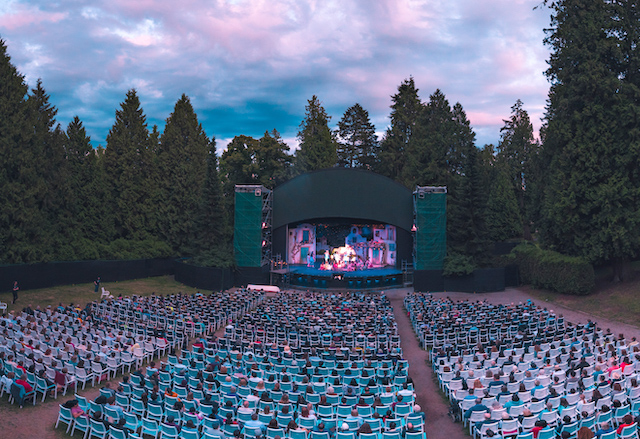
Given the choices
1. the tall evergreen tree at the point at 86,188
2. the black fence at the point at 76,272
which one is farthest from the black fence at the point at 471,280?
the tall evergreen tree at the point at 86,188

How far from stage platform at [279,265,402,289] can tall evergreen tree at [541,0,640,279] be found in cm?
1254

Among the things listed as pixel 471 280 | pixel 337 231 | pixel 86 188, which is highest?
pixel 86 188

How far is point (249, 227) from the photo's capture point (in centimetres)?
3719

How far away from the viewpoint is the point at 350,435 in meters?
8.89

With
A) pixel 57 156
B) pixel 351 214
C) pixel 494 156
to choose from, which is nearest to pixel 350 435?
pixel 351 214

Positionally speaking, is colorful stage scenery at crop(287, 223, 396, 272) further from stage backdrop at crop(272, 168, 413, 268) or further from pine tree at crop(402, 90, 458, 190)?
pine tree at crop(402, 90, 458, 190)

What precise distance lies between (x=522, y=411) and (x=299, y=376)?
572 centimetres

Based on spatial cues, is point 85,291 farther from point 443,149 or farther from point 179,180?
point 443,149

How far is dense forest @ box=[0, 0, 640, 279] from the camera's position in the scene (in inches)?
1117

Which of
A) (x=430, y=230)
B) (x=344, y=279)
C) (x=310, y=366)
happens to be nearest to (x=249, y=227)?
(x=344, y=279)

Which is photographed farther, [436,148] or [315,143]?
[315,143]

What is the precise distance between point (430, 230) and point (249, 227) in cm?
1454

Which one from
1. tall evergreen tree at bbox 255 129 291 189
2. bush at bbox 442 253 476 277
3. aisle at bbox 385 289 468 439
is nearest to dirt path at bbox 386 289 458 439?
aisle at bbox 385 289 468 439

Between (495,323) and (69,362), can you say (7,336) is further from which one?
(495,323)
